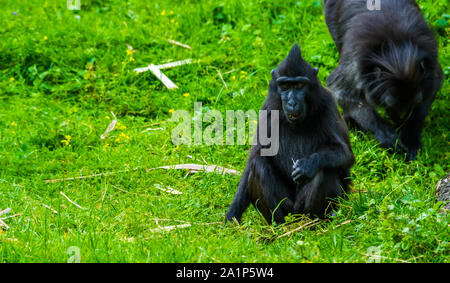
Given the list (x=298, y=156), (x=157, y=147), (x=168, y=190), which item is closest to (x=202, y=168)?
(x=168, y=190)

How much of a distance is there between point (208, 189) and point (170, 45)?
12.2 feet

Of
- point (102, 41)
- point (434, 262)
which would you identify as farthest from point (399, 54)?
point (102, 41)

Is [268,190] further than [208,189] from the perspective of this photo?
No

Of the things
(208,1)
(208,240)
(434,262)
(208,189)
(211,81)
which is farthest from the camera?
(208,1)

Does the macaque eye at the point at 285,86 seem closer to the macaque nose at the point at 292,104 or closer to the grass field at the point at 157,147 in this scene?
the macaque nose at the point at 292,104

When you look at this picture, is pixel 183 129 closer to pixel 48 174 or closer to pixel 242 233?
pixel 48 174

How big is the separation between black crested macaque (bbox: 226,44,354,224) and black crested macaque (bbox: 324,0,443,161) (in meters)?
1.53

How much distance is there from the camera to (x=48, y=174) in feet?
23.3

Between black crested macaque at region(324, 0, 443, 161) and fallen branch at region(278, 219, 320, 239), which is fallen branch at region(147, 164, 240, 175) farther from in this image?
black crested macaque at region(324, 0, 443, 161)

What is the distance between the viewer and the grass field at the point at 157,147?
15.3 feet

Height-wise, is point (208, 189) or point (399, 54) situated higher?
point (399, 54)

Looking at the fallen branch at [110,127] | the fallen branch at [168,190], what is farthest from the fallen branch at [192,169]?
the fallen branch at [110,127]

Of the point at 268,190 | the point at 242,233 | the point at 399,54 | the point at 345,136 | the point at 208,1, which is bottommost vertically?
the point at 242,233

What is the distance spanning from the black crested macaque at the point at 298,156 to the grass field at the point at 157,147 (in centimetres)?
21
